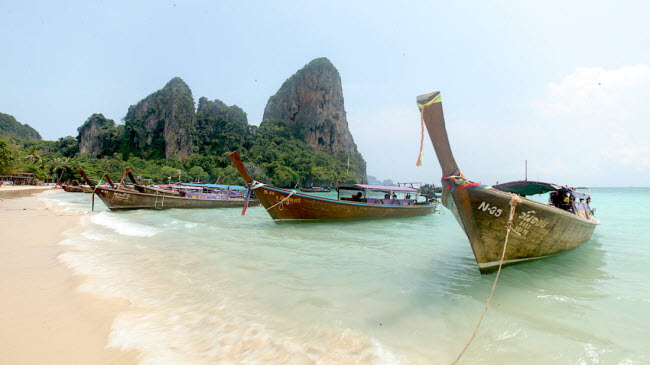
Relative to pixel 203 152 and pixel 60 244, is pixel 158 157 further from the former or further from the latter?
pixel 60 244

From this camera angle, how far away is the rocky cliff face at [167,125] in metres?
60.0

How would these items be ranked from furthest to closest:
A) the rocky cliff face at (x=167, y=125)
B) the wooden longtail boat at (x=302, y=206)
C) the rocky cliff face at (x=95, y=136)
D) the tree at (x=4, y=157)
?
the rocky cliff face at (x=95, y=136) < the rocky cliff face at (x=167, y=125) < the tree at (x=4, y=157) < the wooden longtail boat at (x=302, y=206)

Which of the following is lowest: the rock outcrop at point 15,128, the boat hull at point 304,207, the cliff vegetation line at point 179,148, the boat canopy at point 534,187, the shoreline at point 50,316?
the shoreline at point 50,316

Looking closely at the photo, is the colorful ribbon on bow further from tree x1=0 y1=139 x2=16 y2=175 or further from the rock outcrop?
the rock outcrop

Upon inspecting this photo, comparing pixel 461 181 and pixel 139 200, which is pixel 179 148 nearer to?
pixel 139 200

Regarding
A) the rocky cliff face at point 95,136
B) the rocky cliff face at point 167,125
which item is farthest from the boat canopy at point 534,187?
the rocky cliff face at point 95,136

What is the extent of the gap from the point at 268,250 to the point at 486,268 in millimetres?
4599

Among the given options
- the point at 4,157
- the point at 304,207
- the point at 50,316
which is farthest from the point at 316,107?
the point at 50,316

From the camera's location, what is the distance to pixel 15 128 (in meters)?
87.8

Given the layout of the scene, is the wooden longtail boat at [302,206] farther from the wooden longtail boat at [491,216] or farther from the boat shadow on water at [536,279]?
the wooden longtail boat at [491,216]

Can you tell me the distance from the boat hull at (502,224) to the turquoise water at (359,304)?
17.5 inches

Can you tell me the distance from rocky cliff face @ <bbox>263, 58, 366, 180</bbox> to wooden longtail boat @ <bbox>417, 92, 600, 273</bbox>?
8186 centimetres

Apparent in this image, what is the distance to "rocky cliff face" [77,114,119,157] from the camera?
210ft

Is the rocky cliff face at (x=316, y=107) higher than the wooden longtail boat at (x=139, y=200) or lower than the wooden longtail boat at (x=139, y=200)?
higher
